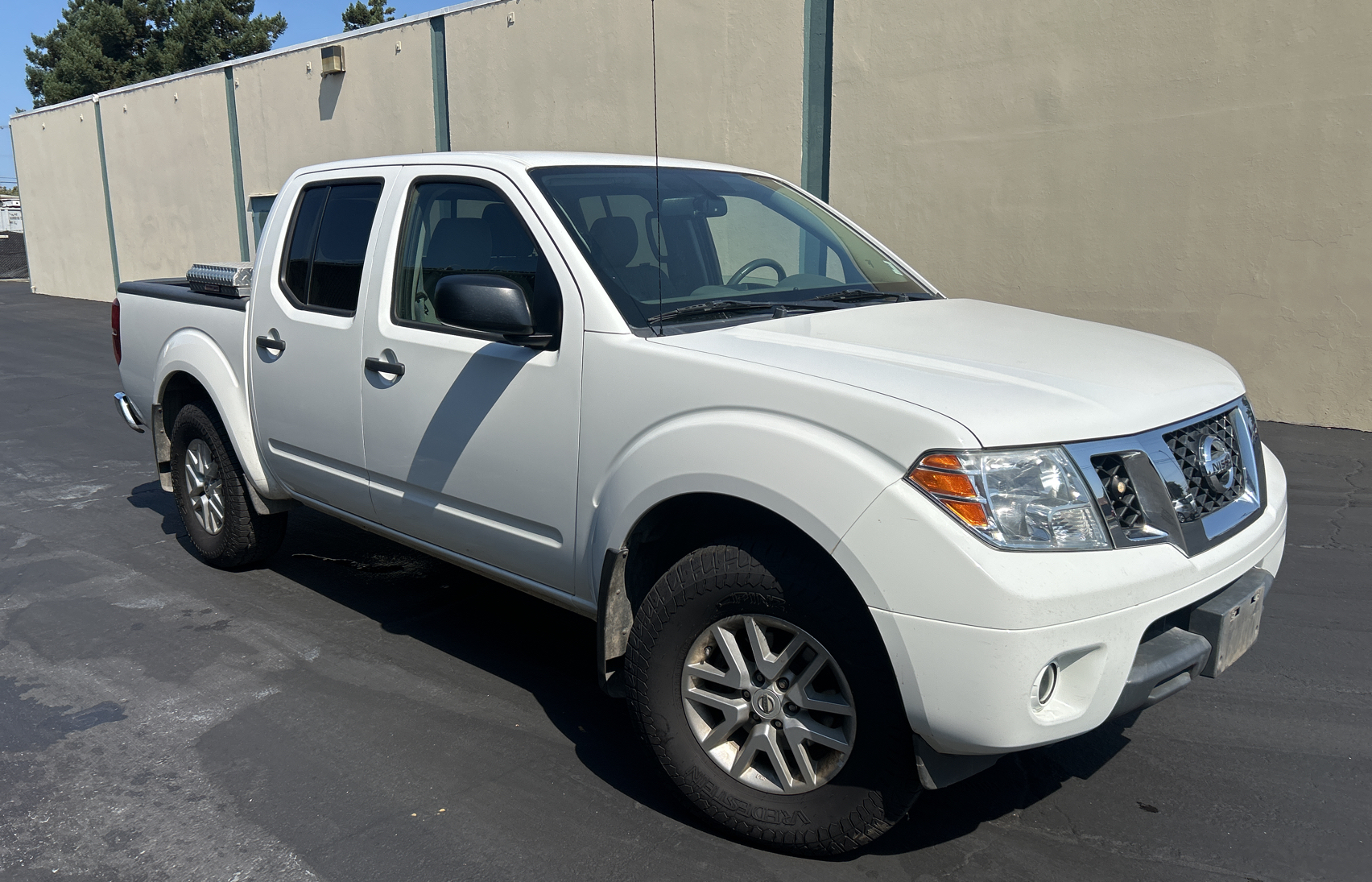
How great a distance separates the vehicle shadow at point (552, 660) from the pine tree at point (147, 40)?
42.8m

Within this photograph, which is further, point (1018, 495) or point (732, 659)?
point (732, 659)

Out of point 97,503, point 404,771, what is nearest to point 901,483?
point 404,771

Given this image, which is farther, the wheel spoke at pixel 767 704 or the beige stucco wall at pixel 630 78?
the beige stucco wall at pixel 630 78

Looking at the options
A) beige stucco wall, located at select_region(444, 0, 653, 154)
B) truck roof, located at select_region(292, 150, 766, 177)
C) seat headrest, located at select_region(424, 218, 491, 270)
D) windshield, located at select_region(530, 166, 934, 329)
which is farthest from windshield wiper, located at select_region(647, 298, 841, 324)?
beige stucco wall, located at select_region(444, 0, 653, 154)

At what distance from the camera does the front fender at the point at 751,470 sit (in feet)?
8.16

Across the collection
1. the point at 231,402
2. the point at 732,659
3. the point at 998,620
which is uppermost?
the point at 231,402

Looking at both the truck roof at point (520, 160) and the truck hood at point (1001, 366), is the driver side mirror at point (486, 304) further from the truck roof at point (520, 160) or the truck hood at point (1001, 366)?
the truck roof at point (520, 160)

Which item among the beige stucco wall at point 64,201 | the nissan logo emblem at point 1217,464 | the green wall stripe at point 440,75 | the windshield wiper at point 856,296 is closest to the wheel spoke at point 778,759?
the nissan logo emblem at point 1217,464

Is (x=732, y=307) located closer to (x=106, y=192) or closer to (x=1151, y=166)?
(x=1151, y=166)

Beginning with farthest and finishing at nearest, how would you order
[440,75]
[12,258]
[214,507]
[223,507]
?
[12,258], [440,75], [214,507], [223,507]

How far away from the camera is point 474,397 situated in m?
3.49

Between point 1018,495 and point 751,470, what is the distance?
0.67 metres

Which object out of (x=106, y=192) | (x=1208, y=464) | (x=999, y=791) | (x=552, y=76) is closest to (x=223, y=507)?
(x=999, y=791)

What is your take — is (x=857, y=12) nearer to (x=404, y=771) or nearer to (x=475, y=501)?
(x=475, y=501)
